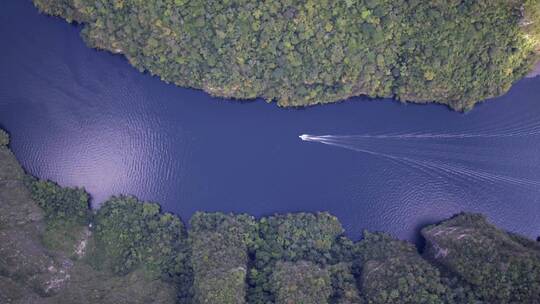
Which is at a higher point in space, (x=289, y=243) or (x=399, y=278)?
(x=289, y=243)

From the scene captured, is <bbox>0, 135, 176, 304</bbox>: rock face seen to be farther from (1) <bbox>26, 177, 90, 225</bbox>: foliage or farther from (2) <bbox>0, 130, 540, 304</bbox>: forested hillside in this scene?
(1) <bbox>26, 177, 90, 225</bbox>: foliage

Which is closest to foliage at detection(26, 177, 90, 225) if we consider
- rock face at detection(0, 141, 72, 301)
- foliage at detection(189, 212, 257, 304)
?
rock face at detection(0, 141, 72, 301)

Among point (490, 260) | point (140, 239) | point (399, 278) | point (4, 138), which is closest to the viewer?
point (490, 260)

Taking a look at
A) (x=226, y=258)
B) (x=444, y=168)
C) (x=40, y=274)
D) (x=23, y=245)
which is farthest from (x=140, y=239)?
(x=444, y=168)

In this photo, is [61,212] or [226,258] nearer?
[226,258]

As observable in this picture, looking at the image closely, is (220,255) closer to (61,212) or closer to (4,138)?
(61,212)

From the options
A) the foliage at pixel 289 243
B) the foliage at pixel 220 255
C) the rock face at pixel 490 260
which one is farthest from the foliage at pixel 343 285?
the rock face at pixel 490 260
